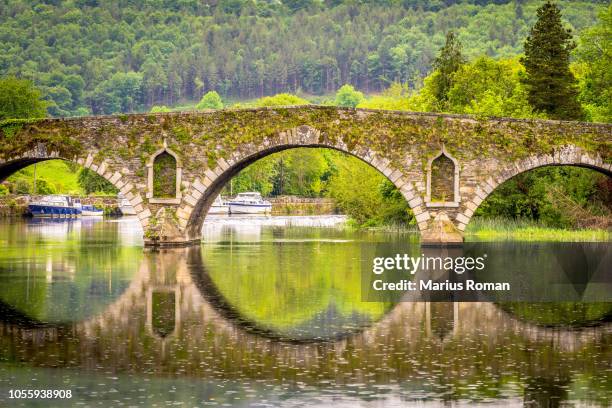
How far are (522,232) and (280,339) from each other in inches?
1053

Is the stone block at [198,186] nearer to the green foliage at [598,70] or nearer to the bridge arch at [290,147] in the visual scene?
the bridge arch at [290,147]

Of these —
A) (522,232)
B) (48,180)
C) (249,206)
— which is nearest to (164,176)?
(522,232)

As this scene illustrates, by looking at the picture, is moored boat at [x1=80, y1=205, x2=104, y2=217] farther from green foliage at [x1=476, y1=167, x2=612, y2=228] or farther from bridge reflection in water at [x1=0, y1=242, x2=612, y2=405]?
bridge reflection in water at [x1=0, y1=242, x2=612, y2=405]

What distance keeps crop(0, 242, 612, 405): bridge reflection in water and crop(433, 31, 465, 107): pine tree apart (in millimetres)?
38371

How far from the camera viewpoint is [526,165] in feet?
124

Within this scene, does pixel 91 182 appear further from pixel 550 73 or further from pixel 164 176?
pixel 164 176

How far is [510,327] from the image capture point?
2108cm

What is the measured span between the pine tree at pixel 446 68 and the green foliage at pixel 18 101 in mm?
31343

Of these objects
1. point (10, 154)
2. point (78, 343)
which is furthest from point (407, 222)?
point (78, 343)

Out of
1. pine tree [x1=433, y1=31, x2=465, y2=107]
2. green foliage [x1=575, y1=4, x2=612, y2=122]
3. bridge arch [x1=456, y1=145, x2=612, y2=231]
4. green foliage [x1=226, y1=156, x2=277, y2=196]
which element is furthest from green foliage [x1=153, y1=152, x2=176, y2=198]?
green foliage [x1=226, y1=156, x2=277, y2=196]

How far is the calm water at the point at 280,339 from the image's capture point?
50.6 ft

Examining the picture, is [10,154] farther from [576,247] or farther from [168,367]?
[168,367]

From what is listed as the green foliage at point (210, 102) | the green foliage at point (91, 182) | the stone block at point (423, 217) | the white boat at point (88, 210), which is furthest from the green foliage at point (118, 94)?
the stone block at point (423, 217)

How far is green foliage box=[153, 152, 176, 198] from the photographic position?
38375 millimetres
